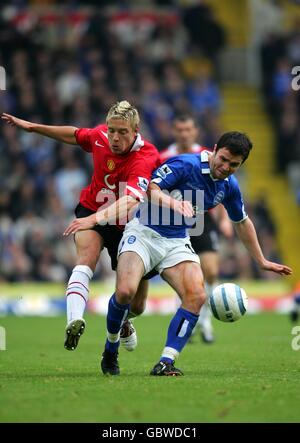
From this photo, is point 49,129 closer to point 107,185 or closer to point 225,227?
point 107,185

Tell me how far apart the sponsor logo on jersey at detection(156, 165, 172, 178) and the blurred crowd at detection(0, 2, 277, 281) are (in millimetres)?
11097

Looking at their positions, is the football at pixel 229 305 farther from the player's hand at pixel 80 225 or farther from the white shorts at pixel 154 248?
the player's hand at pixel 80 225

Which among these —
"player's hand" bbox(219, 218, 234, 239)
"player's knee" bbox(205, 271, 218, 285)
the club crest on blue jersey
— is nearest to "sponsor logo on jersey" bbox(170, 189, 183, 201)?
the club crest on blue jersey

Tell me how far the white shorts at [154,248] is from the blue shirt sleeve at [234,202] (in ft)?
1.78

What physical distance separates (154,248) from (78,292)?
76 centimetres

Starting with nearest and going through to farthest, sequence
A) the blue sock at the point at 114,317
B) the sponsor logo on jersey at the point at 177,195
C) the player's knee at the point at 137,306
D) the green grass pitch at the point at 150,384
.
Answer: the green grass pitch at the point at 150,384 < the blue sock at the point at 114,317 < the sponsor logo on jersey at the point at 177,195 < the player's knee at the point at 137,306

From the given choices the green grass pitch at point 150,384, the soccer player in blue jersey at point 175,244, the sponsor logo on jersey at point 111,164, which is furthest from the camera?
the sponsor logo on jersey at point 111,164

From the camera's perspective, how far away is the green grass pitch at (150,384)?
22.6 feet

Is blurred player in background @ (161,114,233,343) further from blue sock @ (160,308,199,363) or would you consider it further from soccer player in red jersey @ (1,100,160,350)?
blue sock @ (160,308,199,363)

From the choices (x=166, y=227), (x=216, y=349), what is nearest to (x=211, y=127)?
(x=216, y=349)

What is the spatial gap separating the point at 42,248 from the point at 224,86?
8.40 meters

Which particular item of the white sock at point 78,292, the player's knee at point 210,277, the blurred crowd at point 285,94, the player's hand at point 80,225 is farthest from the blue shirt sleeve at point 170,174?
the blurred crowd at point 285,94

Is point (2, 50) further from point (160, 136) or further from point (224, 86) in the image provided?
point (224, 86)

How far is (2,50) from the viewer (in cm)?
2236
